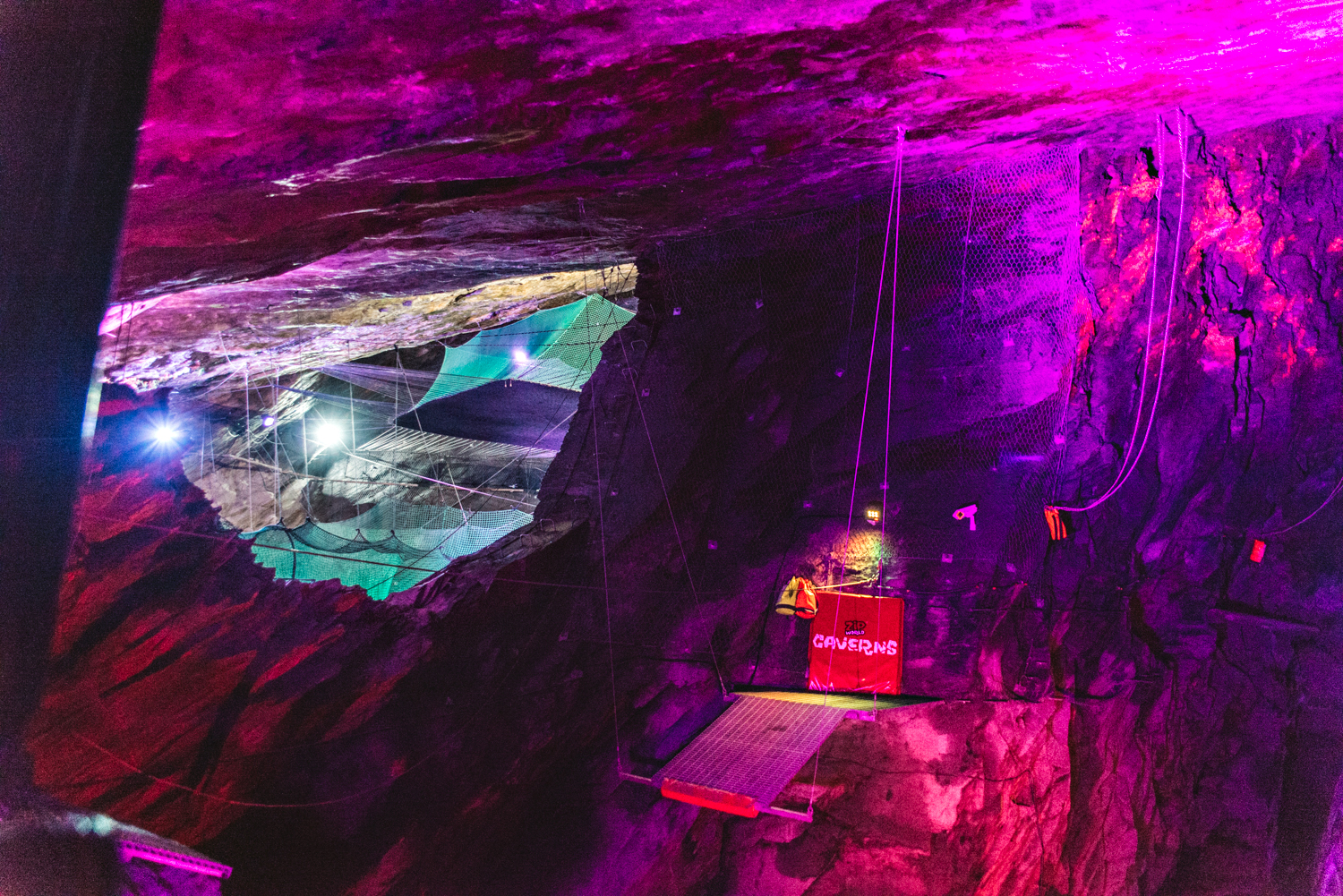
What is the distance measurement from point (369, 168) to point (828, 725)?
4157 mm

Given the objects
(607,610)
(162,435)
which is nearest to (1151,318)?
(607,610)

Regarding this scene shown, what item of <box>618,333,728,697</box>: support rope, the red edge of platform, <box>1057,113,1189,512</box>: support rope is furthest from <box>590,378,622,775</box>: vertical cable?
<box>1057,113,1189,512</box>: support rope

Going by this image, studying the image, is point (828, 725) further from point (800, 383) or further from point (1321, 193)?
point (1321, 193)

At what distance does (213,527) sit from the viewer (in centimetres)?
479

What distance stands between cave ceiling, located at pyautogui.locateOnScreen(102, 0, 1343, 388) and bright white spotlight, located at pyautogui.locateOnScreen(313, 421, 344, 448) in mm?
5406

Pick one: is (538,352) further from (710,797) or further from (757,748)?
(710,797)

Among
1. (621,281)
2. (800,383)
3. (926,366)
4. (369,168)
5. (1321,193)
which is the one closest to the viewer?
(369,168)

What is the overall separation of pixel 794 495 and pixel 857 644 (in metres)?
1.26

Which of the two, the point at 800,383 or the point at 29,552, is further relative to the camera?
the point at 800,383

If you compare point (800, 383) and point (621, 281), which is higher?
point (621, 281)

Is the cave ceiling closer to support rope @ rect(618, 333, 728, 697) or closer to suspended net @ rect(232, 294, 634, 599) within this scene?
support rope @ rect(618, 333, 728, 697)

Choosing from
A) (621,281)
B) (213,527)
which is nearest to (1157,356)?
(621,281)

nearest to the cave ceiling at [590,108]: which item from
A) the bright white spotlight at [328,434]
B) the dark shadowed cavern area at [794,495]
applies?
the dark shadowed cavern area at [794,495]

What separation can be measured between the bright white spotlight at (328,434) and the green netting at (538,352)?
6.89ft
